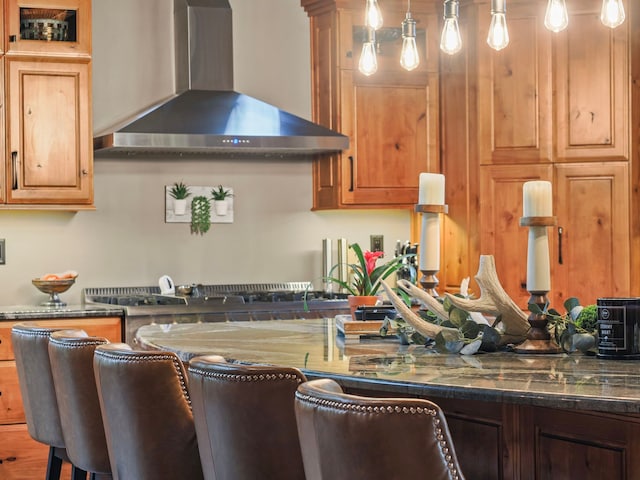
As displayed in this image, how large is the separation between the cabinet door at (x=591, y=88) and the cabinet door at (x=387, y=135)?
2.25 ft

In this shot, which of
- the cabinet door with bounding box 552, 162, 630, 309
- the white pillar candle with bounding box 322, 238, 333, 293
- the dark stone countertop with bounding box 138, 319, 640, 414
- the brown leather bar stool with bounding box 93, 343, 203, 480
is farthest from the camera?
the white pillar candle with bounding box 322, 238, 333, 293

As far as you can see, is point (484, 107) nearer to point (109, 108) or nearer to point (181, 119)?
point (181, 119)

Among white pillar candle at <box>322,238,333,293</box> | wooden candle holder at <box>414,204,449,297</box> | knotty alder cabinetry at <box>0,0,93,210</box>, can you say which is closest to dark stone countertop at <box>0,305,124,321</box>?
knotty alder cabinetry at <box>0,0,93,210</box>

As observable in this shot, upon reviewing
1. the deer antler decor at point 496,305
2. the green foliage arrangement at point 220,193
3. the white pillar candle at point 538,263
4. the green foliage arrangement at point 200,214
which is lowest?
the deer antler decor at point 496,305

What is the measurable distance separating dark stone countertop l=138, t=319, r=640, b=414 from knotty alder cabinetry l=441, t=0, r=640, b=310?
236 centimetres

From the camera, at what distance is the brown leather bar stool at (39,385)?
2.87 m

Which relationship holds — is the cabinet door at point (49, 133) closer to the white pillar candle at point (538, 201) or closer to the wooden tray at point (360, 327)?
the wooden tray at point (360, 327)

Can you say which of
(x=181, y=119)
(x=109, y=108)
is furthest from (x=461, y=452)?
(x=109, y=108)

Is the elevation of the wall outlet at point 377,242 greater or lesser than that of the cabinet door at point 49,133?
lesser

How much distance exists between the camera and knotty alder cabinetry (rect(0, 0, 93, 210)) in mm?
4844

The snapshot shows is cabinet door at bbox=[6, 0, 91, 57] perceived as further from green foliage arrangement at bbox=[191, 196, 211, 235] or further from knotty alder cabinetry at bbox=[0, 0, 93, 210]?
green foliage arrangement at bbox=[191, 196, 211, 235]

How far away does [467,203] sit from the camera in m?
5.32

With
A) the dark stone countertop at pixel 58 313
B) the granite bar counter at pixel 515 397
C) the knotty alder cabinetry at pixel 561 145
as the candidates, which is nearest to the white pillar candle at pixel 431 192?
the granite bar counter at pixel 515 397

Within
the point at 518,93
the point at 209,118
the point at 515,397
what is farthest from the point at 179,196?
the point at 515,397
